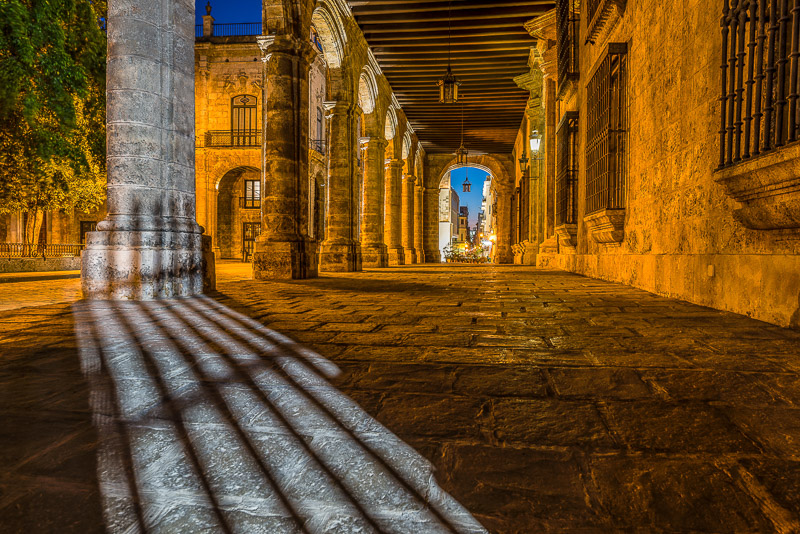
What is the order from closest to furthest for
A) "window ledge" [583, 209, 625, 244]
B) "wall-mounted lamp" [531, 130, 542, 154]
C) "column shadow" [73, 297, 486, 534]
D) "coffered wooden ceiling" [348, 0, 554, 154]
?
"column shadow" [73, 297, 486, 534], "window ledge" [583, 209, 625, 244], "coffered wooden ceiling" [348, 0, 554, 154], "wall-mounted lamp" [531, 130, 542, 154]

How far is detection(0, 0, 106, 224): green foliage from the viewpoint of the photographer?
8.47 m

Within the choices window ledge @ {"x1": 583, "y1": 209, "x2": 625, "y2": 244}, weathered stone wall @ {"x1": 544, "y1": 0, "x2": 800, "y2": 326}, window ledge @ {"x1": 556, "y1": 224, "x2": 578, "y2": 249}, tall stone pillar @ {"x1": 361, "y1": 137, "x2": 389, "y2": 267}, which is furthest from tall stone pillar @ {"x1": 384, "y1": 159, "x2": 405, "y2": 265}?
weathered stone wall @ {"x1": 544, "y1": 0, "x2": 800, "y2": 326}

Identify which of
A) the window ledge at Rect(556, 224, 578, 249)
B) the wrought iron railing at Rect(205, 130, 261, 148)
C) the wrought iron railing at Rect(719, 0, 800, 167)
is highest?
the wrought iron railing at Rect(205, 130, 261, 148)

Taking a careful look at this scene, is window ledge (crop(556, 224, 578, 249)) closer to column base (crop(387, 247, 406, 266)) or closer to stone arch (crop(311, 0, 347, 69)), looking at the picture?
stone arch (crop(311, 0, 347, 69))

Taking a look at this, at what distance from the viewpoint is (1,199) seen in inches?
457

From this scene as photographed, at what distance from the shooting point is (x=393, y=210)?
19.8 metres

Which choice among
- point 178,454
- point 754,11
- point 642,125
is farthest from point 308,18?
point 178,454

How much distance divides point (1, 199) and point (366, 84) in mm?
10116

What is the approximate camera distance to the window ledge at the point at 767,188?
290cm

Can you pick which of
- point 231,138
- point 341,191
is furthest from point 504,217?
point 341,191

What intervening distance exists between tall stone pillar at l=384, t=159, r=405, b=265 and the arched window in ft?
30.0

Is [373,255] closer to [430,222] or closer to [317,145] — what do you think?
[317,145]

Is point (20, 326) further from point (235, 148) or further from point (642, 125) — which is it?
point (235, 148)

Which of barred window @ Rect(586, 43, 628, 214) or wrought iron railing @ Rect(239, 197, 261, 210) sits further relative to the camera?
wrought iron railing @ Rect(239, 197, 261, 210)
